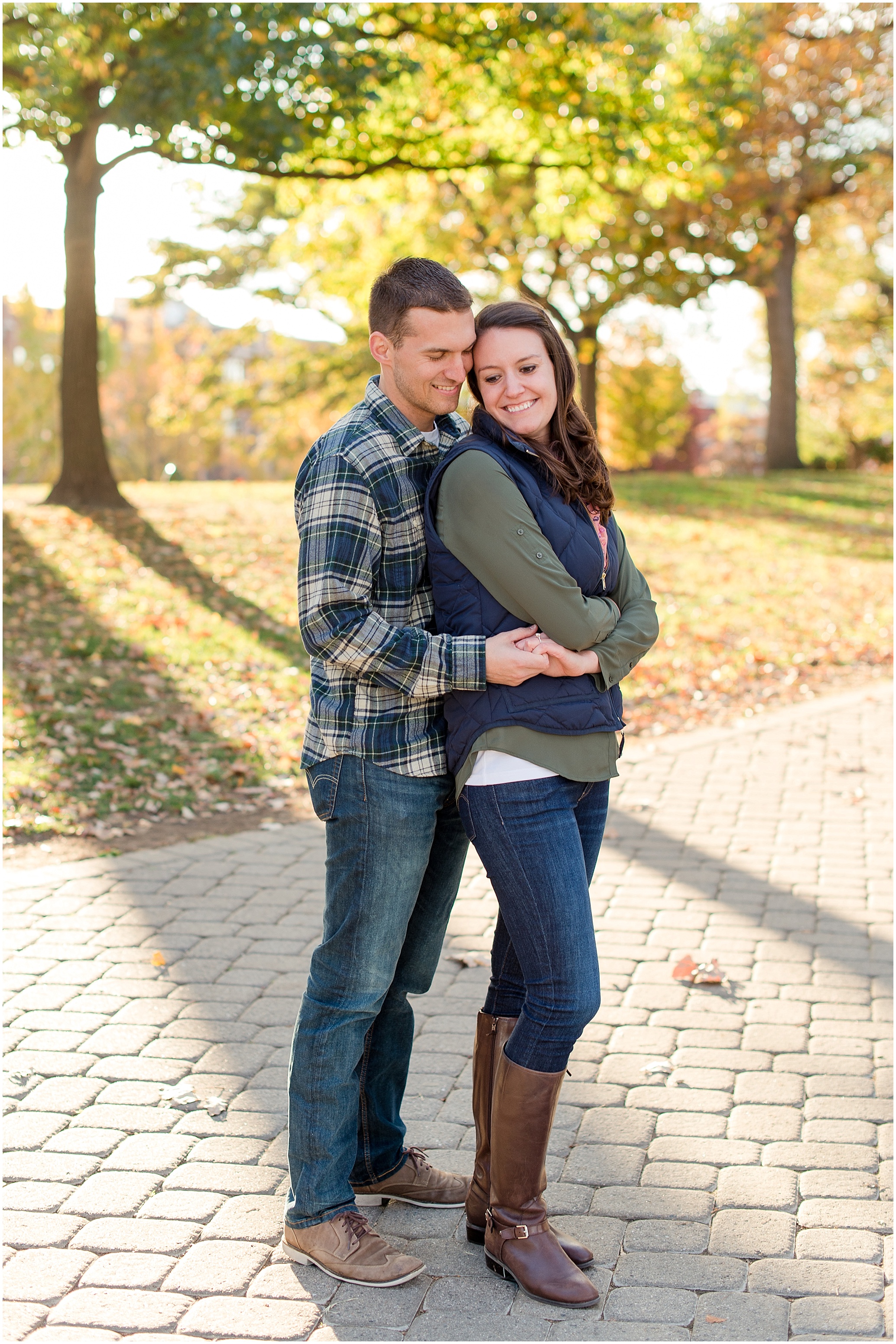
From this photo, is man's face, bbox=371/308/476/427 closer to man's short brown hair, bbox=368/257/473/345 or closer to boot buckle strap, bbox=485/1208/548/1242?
man's short brown hair, bbox=368/257/473/345

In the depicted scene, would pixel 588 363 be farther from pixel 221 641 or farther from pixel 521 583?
pixel 521 583

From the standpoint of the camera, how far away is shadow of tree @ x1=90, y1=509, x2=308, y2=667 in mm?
10531

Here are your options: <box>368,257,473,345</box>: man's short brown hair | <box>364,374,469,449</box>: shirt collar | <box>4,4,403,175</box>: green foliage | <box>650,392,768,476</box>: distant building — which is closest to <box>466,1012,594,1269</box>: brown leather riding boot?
<box>364,374,469,449</box>: shirt collar

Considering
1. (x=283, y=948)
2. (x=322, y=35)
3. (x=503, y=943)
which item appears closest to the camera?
(x=503, y=943)

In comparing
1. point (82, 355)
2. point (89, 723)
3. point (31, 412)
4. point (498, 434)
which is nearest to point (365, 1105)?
point (498, 434)

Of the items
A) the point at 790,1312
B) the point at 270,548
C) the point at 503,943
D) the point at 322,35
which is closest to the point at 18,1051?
the point at 503,943

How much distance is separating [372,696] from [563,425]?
0.76 m

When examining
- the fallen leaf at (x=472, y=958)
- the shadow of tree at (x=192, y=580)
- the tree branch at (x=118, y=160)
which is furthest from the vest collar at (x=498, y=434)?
the tree branch at (x=118, y=160)

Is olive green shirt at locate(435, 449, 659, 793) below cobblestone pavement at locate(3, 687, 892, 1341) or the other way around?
the other way around

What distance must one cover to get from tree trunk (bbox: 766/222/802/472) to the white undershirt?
26.3m

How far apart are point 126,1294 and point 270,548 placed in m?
11.5

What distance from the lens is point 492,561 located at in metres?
2.70

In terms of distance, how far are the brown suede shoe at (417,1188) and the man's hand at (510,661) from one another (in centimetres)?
142

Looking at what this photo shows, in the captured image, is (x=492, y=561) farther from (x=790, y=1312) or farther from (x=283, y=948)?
(x=283, y=948)
